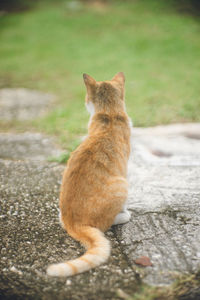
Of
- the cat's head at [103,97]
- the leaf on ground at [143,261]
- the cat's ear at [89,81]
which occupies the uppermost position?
the cat's ear at [89,81]

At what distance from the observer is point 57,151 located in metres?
4.41

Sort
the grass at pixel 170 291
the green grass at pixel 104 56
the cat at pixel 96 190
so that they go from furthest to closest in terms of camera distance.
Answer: the green grass at pixel 104 56 → the cat at pixel 96 190 → the grass at pixel 170 291

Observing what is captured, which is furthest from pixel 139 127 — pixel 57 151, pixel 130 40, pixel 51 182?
pixel 130 40

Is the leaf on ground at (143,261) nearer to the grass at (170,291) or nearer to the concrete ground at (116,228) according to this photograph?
the concrete ground at (116,228)

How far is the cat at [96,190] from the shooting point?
7.21 ft

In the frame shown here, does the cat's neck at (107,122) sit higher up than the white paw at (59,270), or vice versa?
the cat's neck at (107,122)

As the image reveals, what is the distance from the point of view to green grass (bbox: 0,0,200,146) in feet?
19.3

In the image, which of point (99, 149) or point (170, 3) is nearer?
point (99, 149)

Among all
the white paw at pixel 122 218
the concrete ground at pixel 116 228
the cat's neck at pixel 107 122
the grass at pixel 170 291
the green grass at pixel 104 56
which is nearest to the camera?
the grass at pixel 170 291

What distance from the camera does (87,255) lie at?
2117mm

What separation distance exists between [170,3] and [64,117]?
12865mm

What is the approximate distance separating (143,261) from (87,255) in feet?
1.43

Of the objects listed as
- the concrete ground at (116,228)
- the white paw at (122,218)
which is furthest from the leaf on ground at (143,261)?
the white paw at (122,218)

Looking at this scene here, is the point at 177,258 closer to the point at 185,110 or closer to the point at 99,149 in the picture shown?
the point at 99,149
